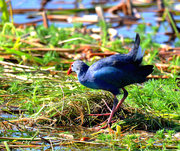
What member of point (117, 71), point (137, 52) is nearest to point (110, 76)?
point (117, 71)

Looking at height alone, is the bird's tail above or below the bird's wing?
above

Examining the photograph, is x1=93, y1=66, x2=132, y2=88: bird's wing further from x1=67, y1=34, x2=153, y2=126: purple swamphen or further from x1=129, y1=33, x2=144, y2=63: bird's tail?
x1=129, y1=33, x2=144, y2=63: bird's tail

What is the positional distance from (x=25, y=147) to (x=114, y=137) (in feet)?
2.68

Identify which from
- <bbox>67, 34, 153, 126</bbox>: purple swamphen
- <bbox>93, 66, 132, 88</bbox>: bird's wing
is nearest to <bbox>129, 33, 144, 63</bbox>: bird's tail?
<bbox>67, 34, 153, 126</bbox>: purple swamphen

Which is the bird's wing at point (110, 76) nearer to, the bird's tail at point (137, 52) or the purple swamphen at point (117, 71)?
the purple swamphen at point (117, 71)

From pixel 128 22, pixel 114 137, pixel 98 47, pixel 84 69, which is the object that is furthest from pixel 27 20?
pixel 114 137

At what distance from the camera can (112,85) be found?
3.36 meters

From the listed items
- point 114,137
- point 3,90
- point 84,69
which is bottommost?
point 114,137

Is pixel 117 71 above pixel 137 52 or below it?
below

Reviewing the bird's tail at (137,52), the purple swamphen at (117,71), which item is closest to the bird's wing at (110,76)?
the purple swamphen at (117,71)

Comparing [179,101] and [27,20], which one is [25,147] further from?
[27,20]

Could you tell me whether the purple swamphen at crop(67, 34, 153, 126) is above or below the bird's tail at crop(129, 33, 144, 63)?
below

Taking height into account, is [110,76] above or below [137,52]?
below

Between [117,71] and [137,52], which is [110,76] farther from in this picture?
[137,52]
